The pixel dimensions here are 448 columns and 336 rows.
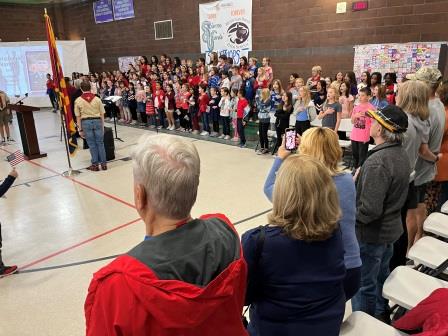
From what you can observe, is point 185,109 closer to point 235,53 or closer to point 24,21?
point 235,53

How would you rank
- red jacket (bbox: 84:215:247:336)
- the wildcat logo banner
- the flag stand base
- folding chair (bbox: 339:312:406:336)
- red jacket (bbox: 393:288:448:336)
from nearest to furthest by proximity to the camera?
red jacket (bbox: 84:215:247:336) < red jacket (bbox: 393:288:448:336) < folding chair (bbox: 339:312:406:336) < the flag stand base < the wildcat logo banner

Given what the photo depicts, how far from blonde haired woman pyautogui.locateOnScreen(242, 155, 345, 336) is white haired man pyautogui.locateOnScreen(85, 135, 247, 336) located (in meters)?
0.18

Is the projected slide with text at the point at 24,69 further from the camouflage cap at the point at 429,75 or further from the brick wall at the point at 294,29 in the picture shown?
the camouflage cap at the point at 429,75

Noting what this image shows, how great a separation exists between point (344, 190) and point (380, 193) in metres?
0.34

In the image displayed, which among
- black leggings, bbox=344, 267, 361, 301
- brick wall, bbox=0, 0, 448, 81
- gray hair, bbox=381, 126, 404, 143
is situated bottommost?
black leggings, bbox=344, 267, 361, 301

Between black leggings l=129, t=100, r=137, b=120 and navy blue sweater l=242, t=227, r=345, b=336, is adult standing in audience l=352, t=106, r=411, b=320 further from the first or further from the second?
black leggings l=129, t=100, r=137, b=120

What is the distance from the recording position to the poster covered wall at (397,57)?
6668mm

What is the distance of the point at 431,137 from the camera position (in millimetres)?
2857

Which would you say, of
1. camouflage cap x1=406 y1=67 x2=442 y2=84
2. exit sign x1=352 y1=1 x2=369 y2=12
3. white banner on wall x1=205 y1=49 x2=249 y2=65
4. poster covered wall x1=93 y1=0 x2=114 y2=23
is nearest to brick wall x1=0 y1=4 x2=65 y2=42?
poster covered wall x1=93 y1=0 x2=114 y2=23

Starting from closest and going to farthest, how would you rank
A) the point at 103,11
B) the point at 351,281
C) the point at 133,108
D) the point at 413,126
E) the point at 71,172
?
1. the point at 351,281
2. the point at 413,126
3. the point at 71,172
4. the point at 133,108
5. the point at 103,11

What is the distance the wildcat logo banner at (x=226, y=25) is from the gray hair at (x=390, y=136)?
8.27 meters

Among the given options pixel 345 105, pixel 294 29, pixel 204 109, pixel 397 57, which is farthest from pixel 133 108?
pixel 397 57

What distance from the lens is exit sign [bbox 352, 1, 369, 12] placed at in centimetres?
733

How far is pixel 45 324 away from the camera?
264 cm
